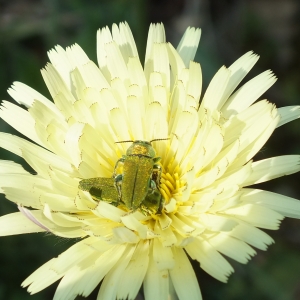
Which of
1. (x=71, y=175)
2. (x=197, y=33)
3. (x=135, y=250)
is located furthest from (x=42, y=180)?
(x=197, y=33)

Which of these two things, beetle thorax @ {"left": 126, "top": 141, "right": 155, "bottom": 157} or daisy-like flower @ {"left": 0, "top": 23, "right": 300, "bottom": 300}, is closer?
daisy-like flower @ {"left": 0, "top": 23, "right": 300, "bottom": 300}

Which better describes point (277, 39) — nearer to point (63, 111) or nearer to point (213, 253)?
point (63, 111)

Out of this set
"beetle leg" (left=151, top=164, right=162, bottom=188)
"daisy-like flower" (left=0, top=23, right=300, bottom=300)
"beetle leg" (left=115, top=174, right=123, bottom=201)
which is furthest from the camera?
"beetle leg" (left=151, top=164, right=162, bottom=188)

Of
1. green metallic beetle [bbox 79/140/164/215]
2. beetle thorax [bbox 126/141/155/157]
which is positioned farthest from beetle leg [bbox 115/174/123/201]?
beetle thorax [bbox 126/141/155/157]

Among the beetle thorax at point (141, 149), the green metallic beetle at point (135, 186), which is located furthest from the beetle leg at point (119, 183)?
the beetle thorax at point (141, 149)

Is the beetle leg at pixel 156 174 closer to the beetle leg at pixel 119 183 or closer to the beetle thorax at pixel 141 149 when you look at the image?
the beetle thorax at pixel 141 149

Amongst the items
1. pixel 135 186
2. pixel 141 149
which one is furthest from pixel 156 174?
pixel 135 186

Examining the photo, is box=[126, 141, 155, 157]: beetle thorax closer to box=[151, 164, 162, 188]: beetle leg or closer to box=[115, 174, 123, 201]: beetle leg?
box=[151, 164, 162, 188]: beetle leg
